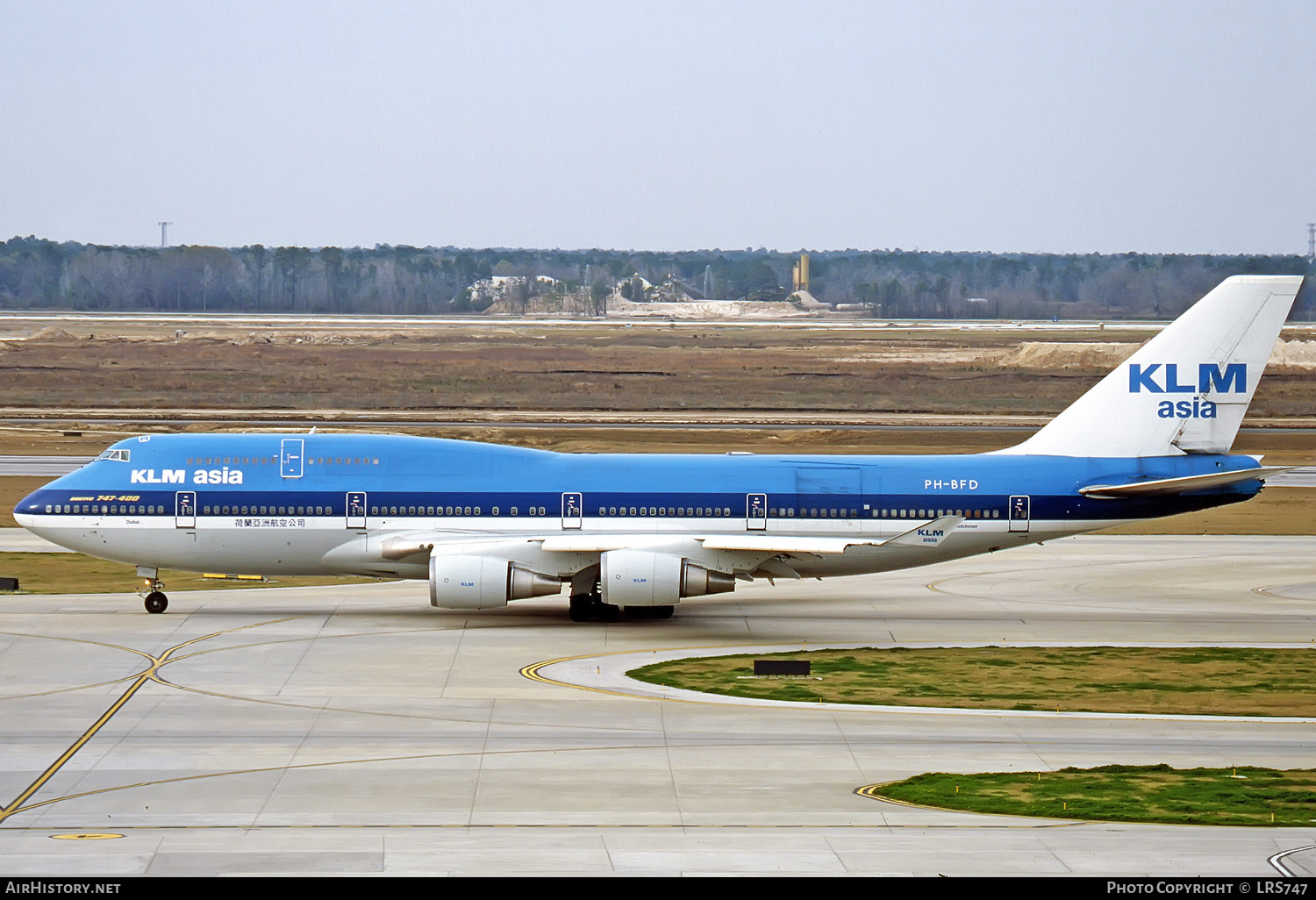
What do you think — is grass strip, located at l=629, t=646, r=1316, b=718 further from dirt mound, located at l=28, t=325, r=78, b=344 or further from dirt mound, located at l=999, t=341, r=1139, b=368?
dirt mound, located at l=28, t=325, r=78, b=344

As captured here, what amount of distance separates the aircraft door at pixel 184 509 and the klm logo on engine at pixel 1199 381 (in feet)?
85.7

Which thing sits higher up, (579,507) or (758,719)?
(579,507)

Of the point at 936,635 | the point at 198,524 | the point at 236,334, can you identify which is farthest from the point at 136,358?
the point at 936,635

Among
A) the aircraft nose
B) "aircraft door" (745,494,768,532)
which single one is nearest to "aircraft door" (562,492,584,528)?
"aircraft door" (745,494,768,532)

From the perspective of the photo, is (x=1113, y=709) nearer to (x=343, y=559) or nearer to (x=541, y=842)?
(x=541, y=842)

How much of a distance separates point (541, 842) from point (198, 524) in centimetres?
2416

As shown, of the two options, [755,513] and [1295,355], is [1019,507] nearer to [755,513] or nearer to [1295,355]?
[755,513]

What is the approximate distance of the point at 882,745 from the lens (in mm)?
30078

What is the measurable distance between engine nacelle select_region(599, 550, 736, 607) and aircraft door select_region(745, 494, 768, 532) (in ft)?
8.74

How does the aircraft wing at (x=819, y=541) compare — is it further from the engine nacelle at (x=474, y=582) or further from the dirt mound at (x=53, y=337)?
the dirt mound at (x=53, y=337)

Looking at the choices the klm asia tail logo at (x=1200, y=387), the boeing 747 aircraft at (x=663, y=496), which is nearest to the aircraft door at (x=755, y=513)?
the boeing 747 aircraft at (x=663, y=496)

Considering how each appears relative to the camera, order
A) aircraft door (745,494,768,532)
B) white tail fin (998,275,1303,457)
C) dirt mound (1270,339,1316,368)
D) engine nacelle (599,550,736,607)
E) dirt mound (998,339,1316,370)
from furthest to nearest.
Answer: dirt mound (1270,339,1316,368)
dirt mound (998,339,1316,370)
white tail fin (998,275,1303,457)
aircraft door (745,494,768,532)
engine nacelle (599,550,736,607)

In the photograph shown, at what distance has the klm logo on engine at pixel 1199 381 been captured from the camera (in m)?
45.3

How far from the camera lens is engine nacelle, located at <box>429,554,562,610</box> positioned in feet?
139
